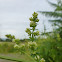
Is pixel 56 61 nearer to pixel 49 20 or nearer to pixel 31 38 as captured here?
pixel 49 20

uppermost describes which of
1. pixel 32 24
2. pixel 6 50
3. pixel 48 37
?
pixel 32 24

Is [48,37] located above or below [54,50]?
above

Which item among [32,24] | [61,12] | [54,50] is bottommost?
[54,50]

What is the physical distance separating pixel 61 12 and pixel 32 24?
4.00 metres

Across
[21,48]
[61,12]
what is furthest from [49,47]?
[21,48]

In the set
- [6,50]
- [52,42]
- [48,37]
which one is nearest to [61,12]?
[48,37]

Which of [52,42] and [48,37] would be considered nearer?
[52,42]

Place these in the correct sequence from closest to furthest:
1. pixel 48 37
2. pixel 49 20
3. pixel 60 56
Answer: pixel 60 56, pixel 48 37, pixel 49 20

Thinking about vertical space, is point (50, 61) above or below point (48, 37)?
below

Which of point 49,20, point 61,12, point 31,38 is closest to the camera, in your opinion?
point 31,38

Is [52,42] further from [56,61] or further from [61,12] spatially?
[61,12]

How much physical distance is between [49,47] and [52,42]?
212 mm

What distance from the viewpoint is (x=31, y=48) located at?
52cm

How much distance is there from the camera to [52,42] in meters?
3.23
